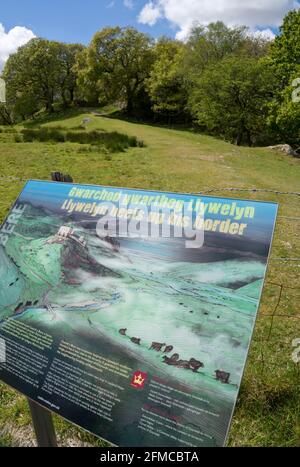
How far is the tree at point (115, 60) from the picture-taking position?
44.0 m

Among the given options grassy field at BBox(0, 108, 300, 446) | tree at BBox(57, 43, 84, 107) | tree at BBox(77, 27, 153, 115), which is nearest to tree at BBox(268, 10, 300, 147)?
grassy field at BBox(0, 108, 300, 446)

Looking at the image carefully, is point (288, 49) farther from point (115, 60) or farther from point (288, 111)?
point (115, 60)

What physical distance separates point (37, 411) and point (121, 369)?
36.7 inches

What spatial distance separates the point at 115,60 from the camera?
44.5 meters

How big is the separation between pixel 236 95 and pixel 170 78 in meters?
13.5

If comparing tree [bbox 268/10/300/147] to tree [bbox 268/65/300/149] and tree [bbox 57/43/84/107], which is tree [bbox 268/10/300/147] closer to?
tree [bbox 268/65/300/149]

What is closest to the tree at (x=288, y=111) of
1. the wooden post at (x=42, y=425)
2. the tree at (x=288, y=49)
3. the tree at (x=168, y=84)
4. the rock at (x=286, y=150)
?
the tree at (x=288, y=49)

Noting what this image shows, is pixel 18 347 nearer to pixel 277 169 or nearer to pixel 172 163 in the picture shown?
pixel 172 163

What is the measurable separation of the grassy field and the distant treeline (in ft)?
22.7

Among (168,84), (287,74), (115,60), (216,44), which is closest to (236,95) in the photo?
(287,74)

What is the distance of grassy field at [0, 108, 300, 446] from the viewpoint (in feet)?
11.1

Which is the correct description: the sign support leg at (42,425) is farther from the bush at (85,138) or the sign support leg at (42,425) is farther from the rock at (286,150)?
the rock at (286,150)

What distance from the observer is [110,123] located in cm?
3359
